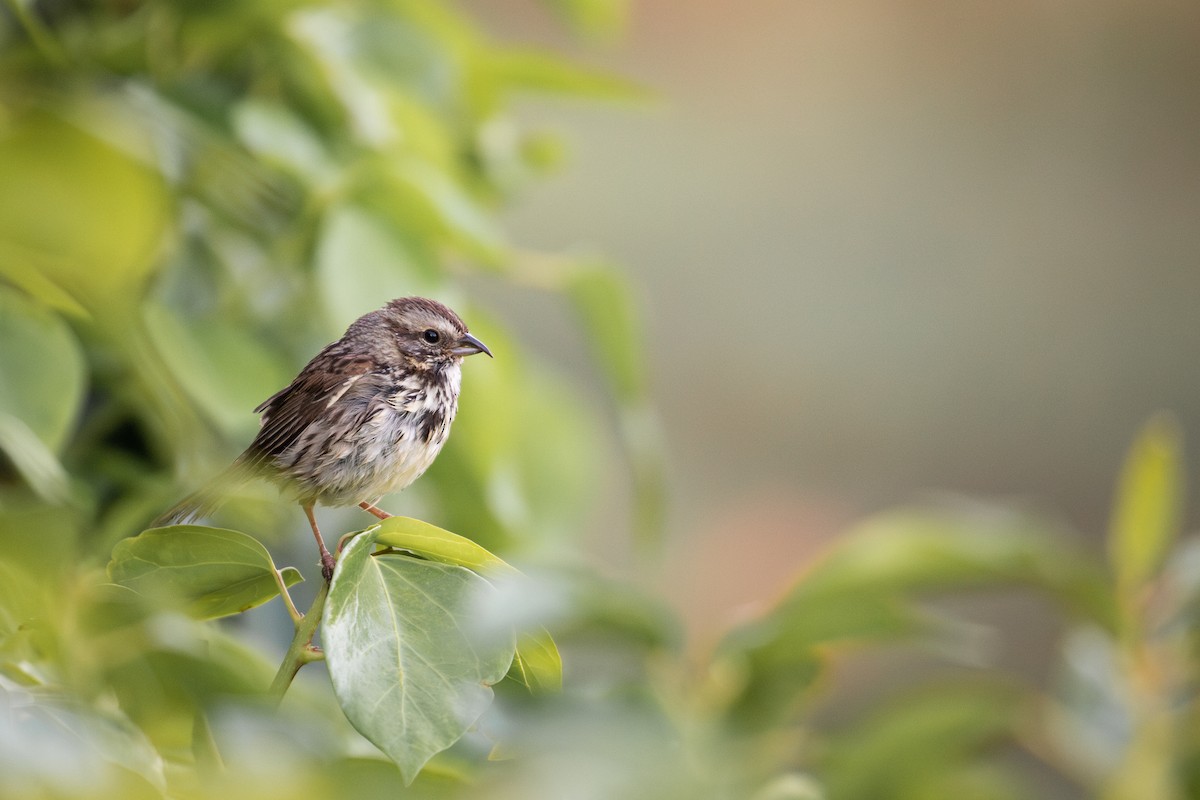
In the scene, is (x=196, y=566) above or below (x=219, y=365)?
below

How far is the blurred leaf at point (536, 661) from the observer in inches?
10.3

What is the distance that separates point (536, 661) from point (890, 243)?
70.5 inches

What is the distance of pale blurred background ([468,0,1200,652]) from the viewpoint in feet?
5.78

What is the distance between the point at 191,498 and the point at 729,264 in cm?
163

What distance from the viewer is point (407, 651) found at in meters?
0.23

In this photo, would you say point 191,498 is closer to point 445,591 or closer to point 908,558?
point 445,591

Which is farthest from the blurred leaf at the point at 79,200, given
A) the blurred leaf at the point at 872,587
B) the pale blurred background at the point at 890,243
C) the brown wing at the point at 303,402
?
the pale blurred background at the point at 890,243

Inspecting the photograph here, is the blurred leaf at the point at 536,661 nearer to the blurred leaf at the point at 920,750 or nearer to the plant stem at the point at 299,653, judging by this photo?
the plant stem at the point at 299,653

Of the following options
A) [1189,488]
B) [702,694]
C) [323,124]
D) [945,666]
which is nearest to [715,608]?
[945,666]

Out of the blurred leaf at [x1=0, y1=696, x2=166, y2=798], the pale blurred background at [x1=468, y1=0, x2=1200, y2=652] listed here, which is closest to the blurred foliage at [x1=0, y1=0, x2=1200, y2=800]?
the blurred leaf at [x1=0, y1=696, x2=166, y2=798]

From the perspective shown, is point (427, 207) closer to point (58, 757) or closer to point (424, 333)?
point (424, 333)

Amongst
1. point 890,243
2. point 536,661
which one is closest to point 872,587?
point 536,661

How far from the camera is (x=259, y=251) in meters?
0.54

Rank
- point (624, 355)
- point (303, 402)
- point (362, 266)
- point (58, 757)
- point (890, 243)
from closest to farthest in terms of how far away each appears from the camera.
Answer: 1. point (58, 757)
2. point (303, 402)
3. point (362, 266)
4. point (624, 355)
5. point (890, 243)
